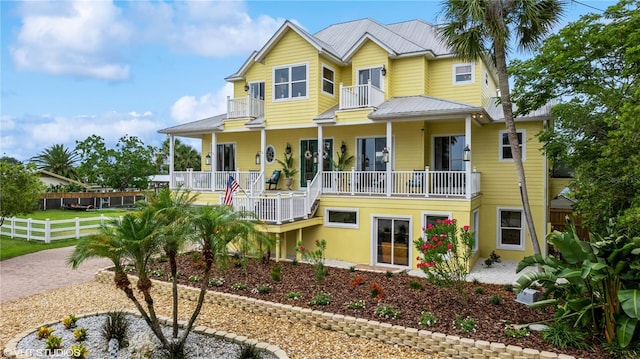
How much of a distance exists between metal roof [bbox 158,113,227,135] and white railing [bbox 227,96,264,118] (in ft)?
2.71

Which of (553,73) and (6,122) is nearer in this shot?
(553,73)

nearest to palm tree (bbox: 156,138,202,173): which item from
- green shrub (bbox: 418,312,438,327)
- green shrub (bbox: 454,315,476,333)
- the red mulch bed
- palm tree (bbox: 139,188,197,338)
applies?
the red mulch bed

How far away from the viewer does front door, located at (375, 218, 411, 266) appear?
1289cm

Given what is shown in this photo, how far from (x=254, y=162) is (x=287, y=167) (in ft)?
6.72

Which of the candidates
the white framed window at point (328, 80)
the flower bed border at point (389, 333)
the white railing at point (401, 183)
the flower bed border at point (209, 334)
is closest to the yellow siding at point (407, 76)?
the white framed window at point (328, 80)

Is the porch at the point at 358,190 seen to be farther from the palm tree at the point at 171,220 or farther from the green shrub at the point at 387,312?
the palm tree at the point at 171,220

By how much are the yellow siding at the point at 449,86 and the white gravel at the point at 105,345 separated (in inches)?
505

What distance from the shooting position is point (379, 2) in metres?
18.0

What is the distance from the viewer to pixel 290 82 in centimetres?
1580

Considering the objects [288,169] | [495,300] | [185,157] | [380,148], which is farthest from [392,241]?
[185,157]

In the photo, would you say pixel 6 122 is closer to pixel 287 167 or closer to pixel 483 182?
pixel 287 167

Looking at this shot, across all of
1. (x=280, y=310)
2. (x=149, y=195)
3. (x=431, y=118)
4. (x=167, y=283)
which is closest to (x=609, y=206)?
(x=431, y=118)

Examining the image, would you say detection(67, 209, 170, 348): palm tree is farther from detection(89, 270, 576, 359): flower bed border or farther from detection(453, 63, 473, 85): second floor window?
detection(453, 63, 473, 85): second floor window

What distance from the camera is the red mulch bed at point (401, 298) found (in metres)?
6.68
